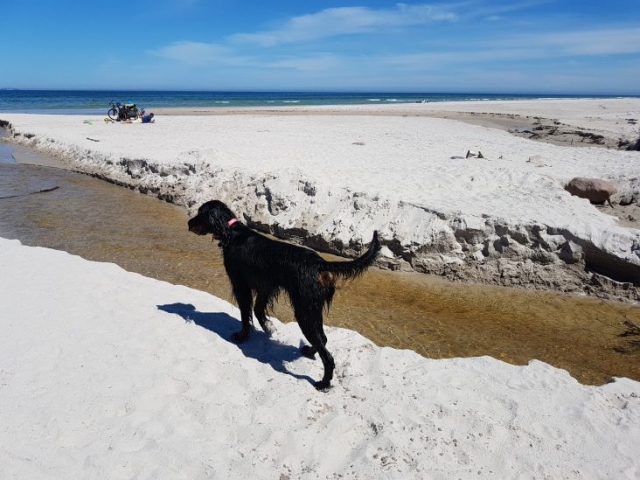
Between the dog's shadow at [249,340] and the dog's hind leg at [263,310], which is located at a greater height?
the dog's hind leg at [263,310]

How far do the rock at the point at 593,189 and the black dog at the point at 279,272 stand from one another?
7281 millimetres

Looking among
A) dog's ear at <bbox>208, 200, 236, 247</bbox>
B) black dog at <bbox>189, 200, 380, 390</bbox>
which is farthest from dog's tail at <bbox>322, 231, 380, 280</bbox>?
dog's ear at <bbox>208, 200, 236, 247</bbox>

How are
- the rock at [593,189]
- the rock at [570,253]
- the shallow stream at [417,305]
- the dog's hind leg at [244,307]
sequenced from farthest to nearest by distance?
the rock at [593,189] < the rock at [570,253] < the shallow stream at [417,305] < the dog's hind leg at [244,307]

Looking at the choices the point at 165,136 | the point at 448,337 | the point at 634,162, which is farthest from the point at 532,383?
the point at 165,136

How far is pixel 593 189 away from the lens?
9.21 m

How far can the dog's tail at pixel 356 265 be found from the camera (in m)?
3.93

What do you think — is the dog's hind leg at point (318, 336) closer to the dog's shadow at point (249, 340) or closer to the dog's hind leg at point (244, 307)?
the dog's shadow at point (249, 340)

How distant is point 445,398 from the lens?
3992mm

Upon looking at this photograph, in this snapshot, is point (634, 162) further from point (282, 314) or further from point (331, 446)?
point (331, 446)

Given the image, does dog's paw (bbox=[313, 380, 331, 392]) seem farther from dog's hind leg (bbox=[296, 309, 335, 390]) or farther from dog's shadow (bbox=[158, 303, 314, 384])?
dog's shadow (bbox=[158, 303, 314, 384])

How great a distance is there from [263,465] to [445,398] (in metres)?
1.72

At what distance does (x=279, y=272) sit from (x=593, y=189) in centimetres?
792

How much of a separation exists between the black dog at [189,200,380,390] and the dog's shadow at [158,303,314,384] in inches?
4.9

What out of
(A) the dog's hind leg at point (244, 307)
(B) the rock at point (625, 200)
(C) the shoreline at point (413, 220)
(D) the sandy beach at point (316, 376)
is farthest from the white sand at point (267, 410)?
(B) the rock at point (625, 200)
